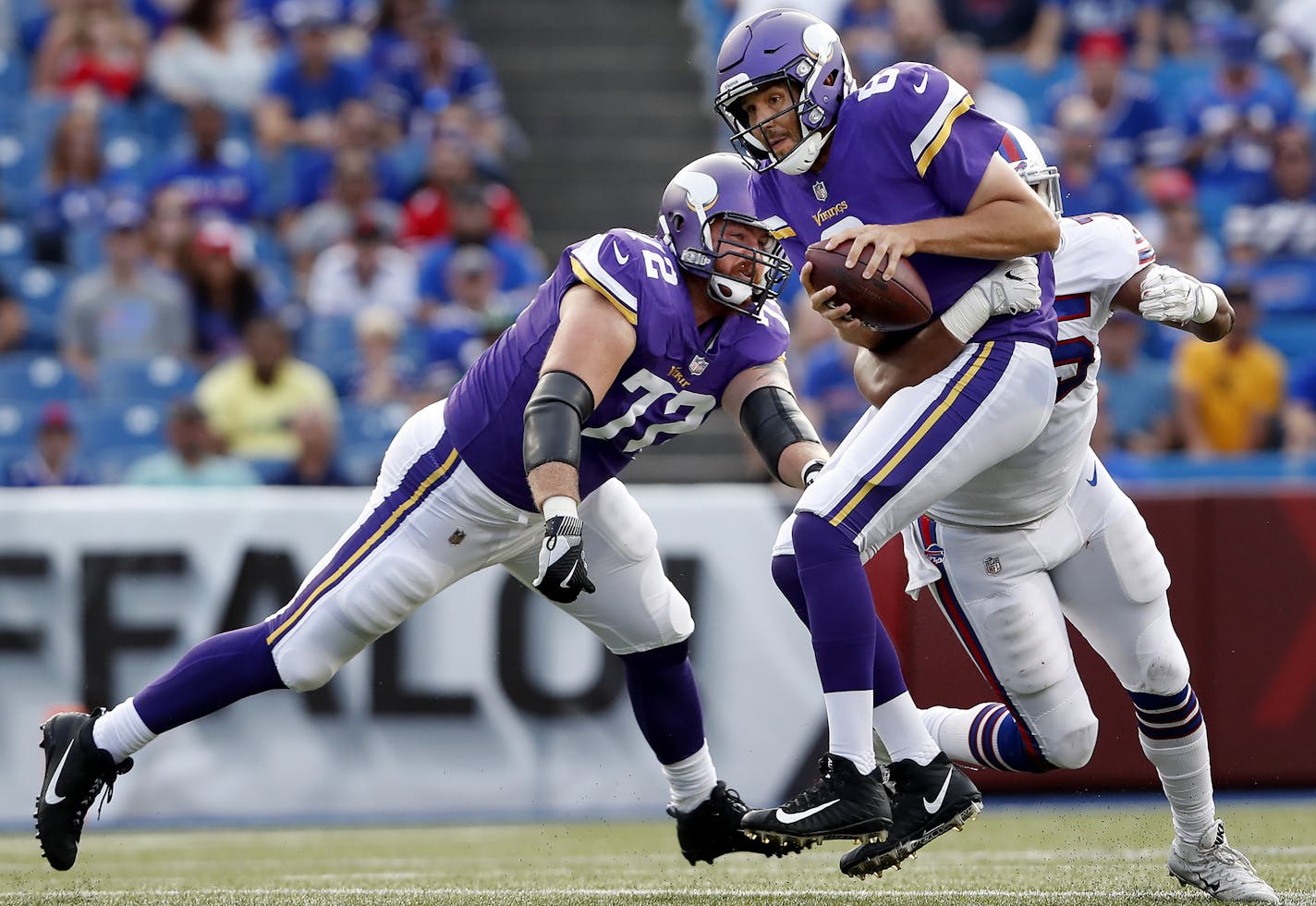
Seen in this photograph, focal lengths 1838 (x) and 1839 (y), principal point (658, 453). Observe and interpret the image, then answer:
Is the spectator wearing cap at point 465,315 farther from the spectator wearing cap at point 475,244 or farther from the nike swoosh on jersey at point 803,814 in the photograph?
the nike swoosh on jersey at point 803,814

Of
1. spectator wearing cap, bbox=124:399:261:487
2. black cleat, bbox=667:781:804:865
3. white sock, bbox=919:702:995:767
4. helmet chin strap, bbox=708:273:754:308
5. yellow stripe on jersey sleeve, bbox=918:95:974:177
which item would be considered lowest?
spectator wearing cap, bbox=124:399:261:487

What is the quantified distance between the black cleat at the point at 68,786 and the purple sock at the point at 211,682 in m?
0.15

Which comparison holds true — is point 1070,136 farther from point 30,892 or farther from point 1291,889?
point 30,892

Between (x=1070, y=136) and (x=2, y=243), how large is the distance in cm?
534

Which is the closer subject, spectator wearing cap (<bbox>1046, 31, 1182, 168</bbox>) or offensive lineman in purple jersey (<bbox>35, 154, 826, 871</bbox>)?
offensive lineman in purple jersey (<bbox>35, 154, 826, 871</bbox>)

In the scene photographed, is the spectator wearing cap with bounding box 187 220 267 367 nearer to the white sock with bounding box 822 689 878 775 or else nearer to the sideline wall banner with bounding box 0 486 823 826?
the sideline wall banner with bounding box 0 486 823 826

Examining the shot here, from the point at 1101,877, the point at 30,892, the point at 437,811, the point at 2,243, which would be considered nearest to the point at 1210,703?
the point at 1101,877

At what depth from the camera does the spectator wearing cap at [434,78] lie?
978 cm

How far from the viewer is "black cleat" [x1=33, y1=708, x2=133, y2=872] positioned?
445 cm

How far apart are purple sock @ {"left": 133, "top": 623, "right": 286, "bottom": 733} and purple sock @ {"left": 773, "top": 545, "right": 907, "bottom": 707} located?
1.26 meters

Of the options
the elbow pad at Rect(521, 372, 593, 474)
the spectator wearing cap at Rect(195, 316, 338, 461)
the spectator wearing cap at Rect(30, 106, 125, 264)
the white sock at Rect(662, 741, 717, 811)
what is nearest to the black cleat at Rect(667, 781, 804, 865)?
the white sock at Rect(662, 741, 717, 811)

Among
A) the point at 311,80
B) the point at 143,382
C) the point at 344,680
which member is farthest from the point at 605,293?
the point at 311,80

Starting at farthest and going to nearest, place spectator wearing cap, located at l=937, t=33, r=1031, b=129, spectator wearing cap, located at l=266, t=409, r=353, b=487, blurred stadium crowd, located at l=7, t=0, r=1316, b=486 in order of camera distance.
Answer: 1. spectator wearing cap, located at l=937, t=33, r=1031, b=129
2. blurred stadium crowd, located at l=7, t=0, r=1316, b=486
3. spectator wearing cap, located at l=266, t=409, r=353, b=487

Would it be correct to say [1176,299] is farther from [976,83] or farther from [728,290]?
[976,83]
